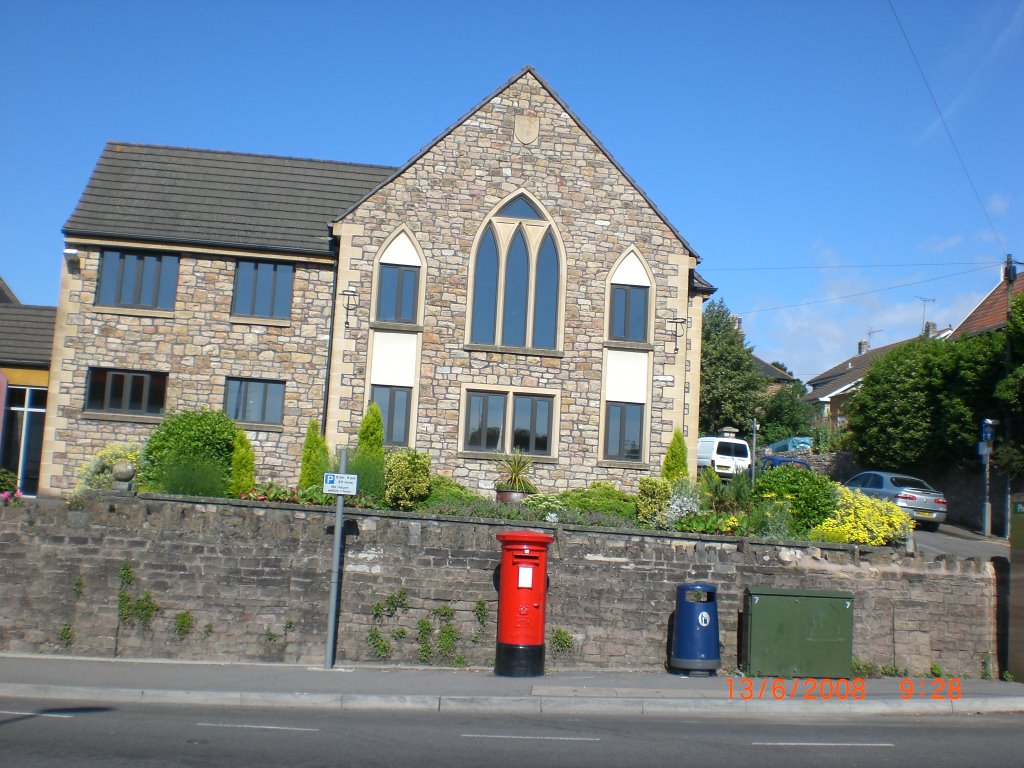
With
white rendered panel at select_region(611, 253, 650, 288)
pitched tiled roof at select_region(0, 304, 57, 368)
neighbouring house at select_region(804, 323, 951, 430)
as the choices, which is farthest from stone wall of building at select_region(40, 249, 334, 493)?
neighbouring house at select_region(804, 323, 951, 430)

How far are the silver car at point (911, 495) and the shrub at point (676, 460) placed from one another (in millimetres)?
8118

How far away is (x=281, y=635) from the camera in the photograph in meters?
13.9

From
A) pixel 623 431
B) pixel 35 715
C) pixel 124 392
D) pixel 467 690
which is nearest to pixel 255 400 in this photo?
pixel 124 392

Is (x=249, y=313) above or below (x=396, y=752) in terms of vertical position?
above

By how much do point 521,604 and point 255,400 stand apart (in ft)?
40.9

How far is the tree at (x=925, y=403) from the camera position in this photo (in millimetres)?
32000

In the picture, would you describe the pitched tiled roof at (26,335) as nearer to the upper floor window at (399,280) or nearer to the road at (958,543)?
the upper floor window at (399,280)

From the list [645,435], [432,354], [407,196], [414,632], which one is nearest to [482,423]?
[432,354]

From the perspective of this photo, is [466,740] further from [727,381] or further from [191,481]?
[727,381]

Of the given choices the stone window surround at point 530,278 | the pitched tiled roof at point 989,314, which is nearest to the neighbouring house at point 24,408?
the stone window surround at point 530,278

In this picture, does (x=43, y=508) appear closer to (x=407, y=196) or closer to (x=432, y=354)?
(x=432, y=354)

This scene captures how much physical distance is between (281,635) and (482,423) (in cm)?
998

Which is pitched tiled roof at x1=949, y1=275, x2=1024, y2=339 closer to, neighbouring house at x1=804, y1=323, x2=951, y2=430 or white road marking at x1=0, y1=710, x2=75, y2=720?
neighbouring house at x1=804, y1=323, x2=951, y2=430

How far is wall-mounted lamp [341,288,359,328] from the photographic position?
23011 millimetres
